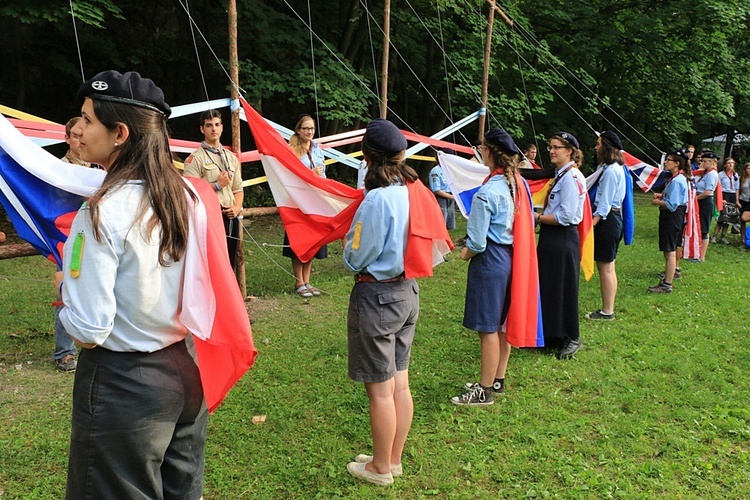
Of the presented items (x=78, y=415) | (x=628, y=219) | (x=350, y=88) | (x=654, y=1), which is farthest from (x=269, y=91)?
(x=654, y=1)

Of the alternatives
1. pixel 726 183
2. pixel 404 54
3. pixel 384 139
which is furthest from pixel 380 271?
pixel 404 54

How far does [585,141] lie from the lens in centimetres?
2039

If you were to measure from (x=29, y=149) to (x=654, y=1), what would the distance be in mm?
16968

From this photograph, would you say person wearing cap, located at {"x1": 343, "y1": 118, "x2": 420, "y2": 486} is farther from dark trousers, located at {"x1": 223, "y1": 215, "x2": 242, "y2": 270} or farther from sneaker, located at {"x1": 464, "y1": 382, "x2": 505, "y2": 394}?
dark trousers, located at {"x1": 223, "y1": 215, "x2": 242, "y2": 270}

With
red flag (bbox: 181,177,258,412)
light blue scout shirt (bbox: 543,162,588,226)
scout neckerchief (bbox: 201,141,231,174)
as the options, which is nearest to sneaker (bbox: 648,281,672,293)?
light blue scout shirt (bbox: 543,162,588,226)

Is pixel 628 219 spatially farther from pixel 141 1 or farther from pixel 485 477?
pixel 141 1

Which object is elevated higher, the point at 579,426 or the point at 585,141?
the point at 585,141

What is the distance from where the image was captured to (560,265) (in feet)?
16.4

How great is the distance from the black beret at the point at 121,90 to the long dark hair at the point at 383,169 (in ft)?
4.29

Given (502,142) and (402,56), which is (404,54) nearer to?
(402,56)

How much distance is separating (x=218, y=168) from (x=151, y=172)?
12.7 feet

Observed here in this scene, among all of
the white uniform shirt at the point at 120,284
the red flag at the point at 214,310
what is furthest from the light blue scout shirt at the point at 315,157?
the white uniform shirt at the point at 120,284

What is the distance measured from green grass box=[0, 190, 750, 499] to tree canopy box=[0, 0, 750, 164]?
16.7ft

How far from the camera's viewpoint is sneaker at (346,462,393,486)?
10.1ft
